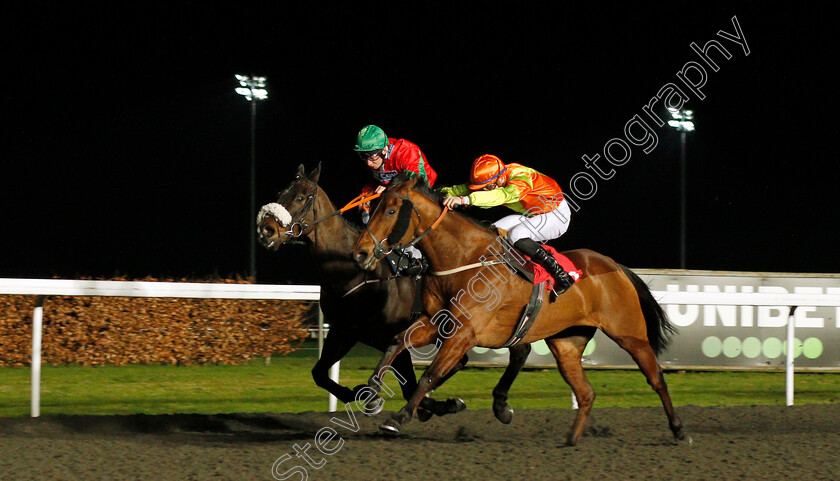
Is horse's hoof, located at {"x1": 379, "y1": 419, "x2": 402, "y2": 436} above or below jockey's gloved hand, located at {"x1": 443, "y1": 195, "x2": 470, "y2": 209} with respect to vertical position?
below

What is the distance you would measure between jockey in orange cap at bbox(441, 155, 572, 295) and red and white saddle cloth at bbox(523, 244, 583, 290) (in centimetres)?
3

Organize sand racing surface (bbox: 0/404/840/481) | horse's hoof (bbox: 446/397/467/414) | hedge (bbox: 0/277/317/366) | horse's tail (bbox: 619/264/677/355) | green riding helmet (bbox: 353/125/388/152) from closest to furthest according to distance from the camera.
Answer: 1. sand racing surface (bbox: 0/404/840/481)
2. horse's hoof (bbox: 446/397/467/414)
3. green riding helmet (bbox: 353/125/388/152)
4. horse's tail (bbox: 619/264/677/355)
5. hedge (bbox: 0/277/317/366)

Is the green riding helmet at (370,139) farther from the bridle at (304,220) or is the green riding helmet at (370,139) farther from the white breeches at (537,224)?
the white breeches at (537,224)

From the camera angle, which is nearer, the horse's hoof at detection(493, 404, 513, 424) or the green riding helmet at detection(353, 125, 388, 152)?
the horse's hoof at detection(493, 404, 513, 424)

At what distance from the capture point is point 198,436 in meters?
4.43

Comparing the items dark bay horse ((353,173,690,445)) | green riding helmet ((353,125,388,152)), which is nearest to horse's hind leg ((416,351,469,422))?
dark bay horse ((353,173,690,445))

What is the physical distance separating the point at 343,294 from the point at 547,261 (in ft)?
3.67

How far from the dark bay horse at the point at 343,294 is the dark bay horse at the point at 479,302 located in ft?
1.09

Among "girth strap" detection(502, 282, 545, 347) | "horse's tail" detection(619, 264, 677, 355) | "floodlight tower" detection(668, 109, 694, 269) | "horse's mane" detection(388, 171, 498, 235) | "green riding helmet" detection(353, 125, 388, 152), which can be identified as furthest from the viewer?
"floodlight tower" detection(668, 109, 694, 269)

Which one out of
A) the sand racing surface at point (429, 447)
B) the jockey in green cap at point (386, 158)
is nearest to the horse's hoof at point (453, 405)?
the sand racing surface at point (429, 447)

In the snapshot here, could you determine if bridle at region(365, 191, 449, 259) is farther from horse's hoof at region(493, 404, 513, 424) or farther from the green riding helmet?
horse's hoof at region(493, 404, 513, 424)

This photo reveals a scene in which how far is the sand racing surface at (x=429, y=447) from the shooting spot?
11.2ft

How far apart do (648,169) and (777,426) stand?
1023 inches

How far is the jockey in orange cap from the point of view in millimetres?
4254
